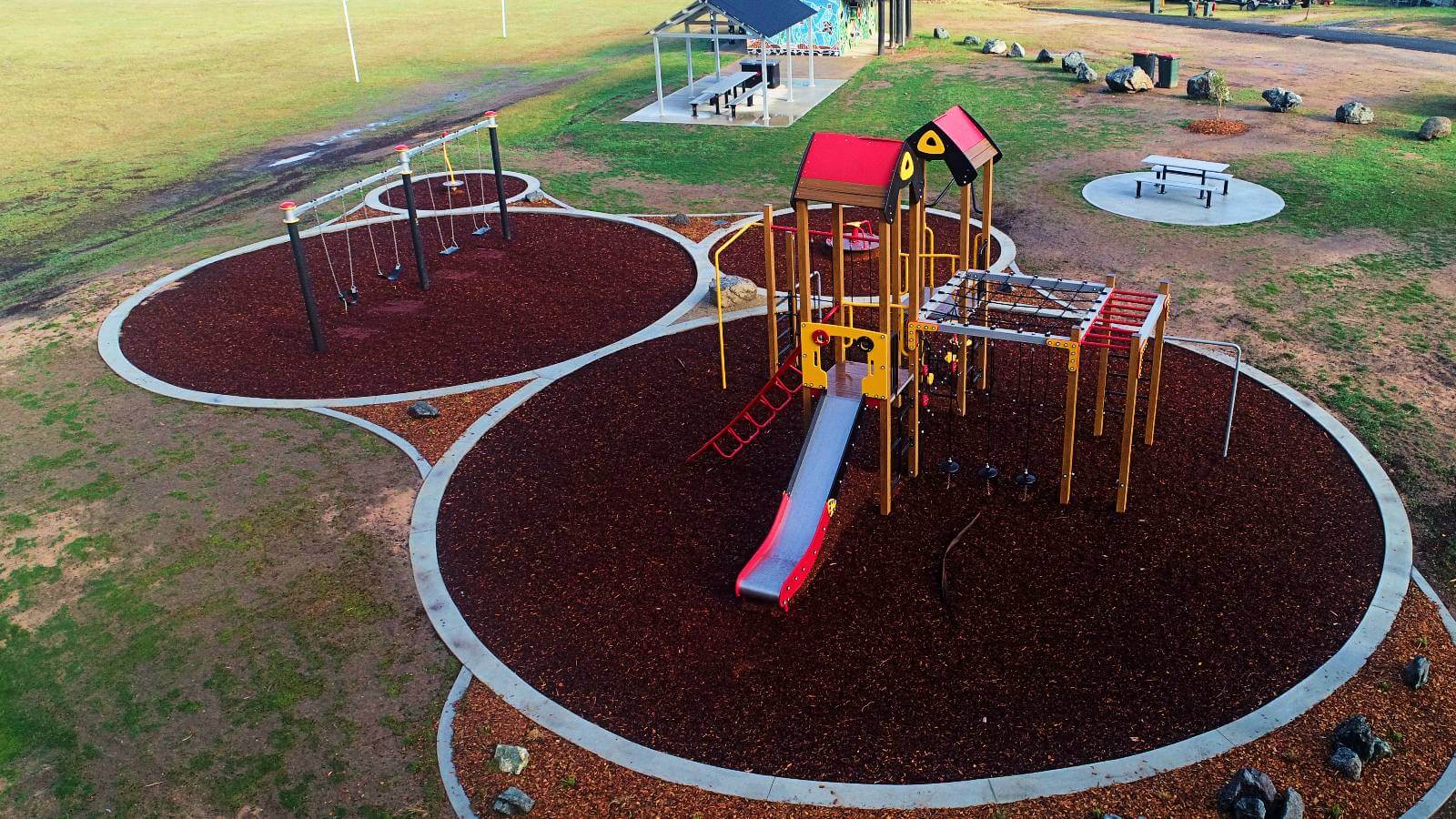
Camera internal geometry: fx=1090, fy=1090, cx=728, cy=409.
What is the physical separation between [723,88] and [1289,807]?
27542 millimetres

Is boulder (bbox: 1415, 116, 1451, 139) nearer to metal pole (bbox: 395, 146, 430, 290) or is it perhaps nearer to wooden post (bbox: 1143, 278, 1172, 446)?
wooden post (bbox: 1143, 278, 1172, 446)

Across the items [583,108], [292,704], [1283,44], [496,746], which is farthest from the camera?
[1283,44]

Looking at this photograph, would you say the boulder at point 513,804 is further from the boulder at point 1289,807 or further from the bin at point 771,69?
the bin at point 771,69

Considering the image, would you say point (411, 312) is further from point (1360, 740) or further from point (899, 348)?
point (1360, 740)

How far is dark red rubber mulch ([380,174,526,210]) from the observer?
23.4 meters

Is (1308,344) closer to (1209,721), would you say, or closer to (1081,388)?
(1081,388)

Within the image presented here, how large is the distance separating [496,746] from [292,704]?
2.03 metres

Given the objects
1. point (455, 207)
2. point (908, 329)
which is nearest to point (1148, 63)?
point (455, 207)

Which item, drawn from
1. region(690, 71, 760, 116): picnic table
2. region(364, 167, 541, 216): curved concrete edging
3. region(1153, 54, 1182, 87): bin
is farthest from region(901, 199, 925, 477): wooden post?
region(1153, 54, 1182, 87): bin

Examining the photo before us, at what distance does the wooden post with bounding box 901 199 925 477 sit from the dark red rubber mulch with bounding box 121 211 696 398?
5269 mm

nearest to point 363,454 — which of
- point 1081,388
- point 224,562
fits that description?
point 224,562

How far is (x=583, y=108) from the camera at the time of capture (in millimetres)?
33188

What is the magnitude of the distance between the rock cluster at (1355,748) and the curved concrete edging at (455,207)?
1791 centimetres

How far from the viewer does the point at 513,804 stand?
27.0 ft
